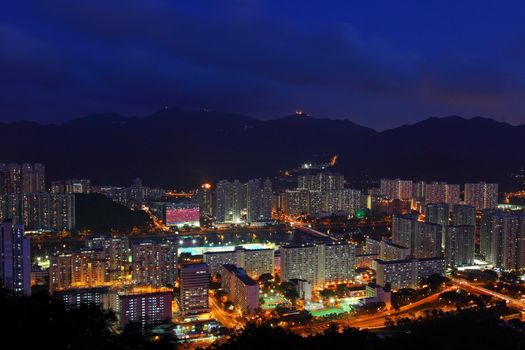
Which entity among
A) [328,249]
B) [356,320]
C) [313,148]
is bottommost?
[356,320]

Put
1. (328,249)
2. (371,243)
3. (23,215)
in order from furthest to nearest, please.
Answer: (23,215) → (371,243) → (328,249)

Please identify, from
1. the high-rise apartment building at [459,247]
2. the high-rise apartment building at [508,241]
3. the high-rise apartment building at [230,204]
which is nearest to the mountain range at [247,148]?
the high-rise apartment building at [230,204]

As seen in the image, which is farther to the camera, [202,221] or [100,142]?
[100,142]

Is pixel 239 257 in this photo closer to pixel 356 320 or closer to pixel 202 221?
pixel 356 320

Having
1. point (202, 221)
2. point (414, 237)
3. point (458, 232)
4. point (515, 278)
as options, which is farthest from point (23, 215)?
point (515, 278)

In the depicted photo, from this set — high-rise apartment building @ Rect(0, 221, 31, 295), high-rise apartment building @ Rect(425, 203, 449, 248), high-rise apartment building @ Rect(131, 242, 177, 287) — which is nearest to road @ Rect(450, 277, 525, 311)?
high-rise apartment building @ Rect(425, 203, 449, 248)

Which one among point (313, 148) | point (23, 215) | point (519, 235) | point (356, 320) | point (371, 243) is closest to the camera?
point (356, 320)

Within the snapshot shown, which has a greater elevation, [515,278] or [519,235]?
[519,235]
